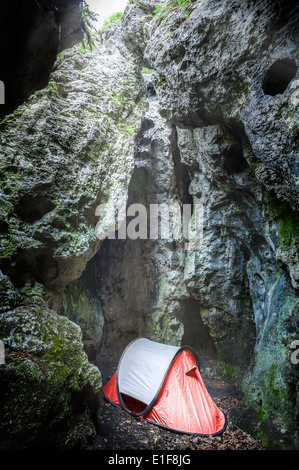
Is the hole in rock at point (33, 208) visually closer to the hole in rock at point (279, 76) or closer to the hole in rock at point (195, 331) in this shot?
the hole in rock at point (279, 76)

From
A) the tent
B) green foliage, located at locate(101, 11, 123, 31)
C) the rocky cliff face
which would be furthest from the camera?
green foliage, located at locate(101, 11, 123, 31)

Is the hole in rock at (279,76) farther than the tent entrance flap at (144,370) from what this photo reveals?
No

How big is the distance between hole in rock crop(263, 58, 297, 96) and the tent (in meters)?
7.46

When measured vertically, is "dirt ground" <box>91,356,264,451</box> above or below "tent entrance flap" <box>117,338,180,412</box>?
below

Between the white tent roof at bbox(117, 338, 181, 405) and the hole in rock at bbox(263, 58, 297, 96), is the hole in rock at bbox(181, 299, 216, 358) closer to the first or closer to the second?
the white tent roof at bbox(117, 338, 181, 405)

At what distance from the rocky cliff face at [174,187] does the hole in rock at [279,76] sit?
3 cm

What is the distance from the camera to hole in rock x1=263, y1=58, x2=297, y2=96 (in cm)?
481

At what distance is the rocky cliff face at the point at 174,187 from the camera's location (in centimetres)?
518

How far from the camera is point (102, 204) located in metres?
7.67

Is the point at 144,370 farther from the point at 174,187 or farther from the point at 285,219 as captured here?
the point at 174,187

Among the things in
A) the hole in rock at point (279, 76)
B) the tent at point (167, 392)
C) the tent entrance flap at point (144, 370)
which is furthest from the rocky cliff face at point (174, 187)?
the tent entrance flap at point (144, 370)

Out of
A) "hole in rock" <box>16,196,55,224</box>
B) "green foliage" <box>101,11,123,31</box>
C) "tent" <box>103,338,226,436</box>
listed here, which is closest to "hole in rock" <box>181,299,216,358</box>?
"tent" <box>103,338,226,436</box>

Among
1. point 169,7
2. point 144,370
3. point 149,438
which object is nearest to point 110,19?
point 169,7
